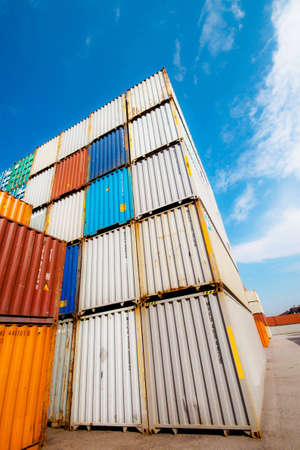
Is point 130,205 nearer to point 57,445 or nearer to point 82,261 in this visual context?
point 82,261

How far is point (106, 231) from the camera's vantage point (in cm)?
871

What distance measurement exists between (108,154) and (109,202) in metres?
3.11

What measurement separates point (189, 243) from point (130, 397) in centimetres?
474

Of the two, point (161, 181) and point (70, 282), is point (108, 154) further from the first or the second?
point (70, 282)

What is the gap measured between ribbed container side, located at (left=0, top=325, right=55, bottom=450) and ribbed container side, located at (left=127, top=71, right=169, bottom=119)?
1086 centimetres

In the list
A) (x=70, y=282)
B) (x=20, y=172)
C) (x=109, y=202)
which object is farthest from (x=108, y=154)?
(x=20, y=172)

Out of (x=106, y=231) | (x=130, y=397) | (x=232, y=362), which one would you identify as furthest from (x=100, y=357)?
(x=106, y=231)

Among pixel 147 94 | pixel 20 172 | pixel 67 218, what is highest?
pixel 20 172

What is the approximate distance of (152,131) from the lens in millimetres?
9812

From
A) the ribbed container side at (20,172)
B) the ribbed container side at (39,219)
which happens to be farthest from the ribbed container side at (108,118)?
the ribbed container side at (20,172)

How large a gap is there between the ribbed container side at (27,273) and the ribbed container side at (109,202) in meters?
2.50

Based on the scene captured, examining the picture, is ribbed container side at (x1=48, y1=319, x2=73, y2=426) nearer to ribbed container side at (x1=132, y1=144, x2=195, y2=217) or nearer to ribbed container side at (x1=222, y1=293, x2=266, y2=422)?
ribbed container side at (x1=132, y1=144, x2=195, y2=217)

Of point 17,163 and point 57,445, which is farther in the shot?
point 17,163

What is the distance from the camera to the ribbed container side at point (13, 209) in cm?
886
